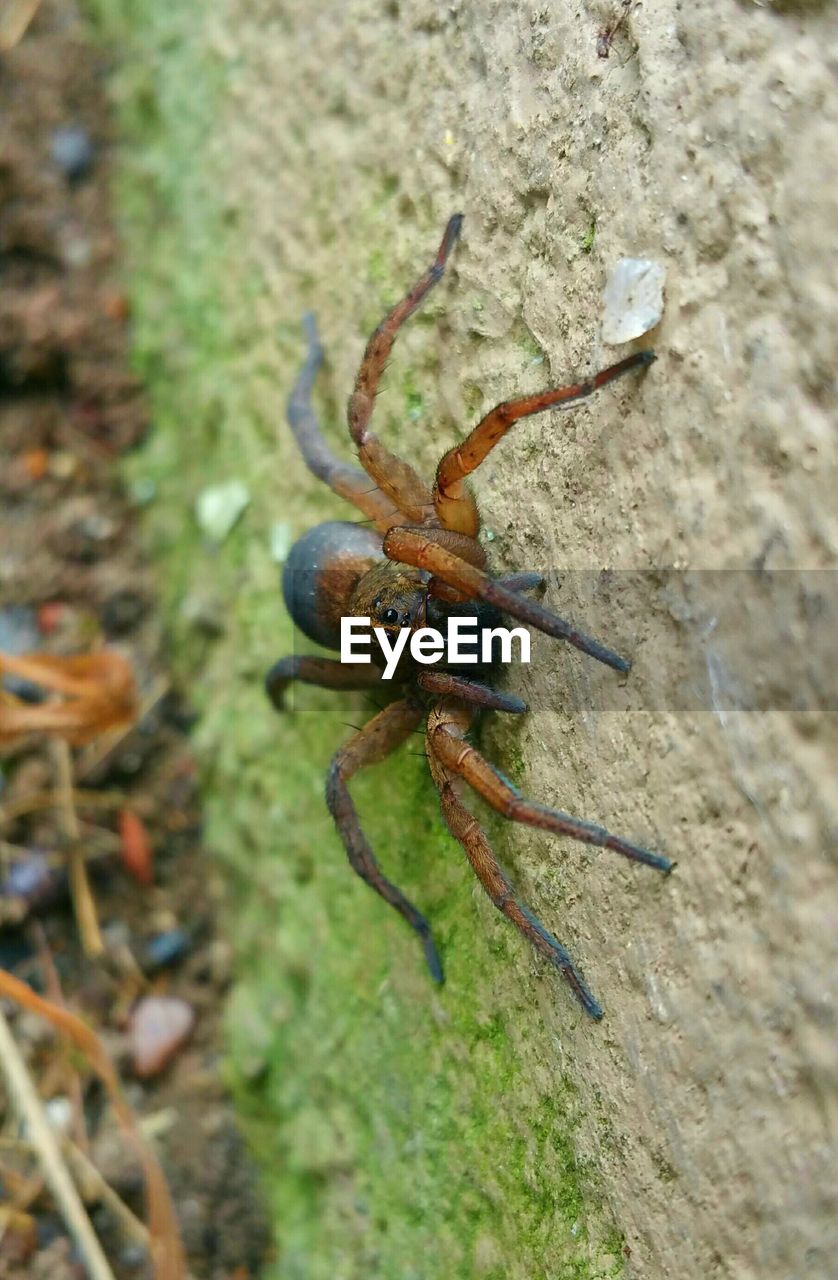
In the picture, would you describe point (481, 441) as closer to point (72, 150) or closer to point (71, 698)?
point (71, 698)

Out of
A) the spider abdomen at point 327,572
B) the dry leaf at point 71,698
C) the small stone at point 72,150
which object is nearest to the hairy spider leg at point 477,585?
the spider abdomen at point 327,572

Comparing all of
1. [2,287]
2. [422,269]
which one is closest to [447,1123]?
[422,269]

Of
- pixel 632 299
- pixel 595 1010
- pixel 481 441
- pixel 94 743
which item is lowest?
pixel 94 743

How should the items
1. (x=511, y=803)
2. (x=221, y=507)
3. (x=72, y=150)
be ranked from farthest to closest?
(x=72, y=150) → (x=221, y=507) → (x=511, y=803)

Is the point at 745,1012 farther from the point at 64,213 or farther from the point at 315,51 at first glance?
the point at 64,213

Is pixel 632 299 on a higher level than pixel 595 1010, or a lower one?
higher

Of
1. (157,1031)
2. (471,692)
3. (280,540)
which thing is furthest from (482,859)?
(157,1031)

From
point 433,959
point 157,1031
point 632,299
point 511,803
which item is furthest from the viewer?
point 157,1031

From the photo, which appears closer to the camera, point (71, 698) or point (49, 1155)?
point (49, 1155)
